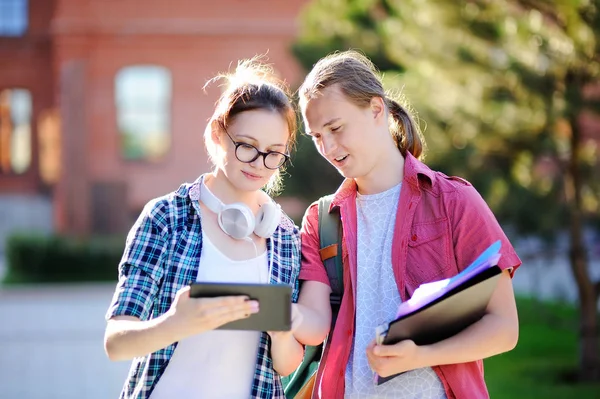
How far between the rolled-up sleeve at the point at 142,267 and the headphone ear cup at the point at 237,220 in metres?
0.16

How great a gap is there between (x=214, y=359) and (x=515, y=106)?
5709mm

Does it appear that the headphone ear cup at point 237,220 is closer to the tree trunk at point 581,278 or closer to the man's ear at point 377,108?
the man's ear at point 377,108

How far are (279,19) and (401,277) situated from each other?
19.4 metres

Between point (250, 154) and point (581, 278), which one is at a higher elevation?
point (250, 154)

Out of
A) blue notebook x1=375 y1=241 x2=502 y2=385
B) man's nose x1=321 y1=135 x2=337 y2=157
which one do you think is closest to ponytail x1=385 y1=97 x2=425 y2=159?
man's nose x1=321 y1=135 x2=337 y2=157

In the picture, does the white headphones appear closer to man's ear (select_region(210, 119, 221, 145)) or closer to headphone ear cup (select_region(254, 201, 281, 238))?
headphone ear cup (select_region(254, 201, 281, 238))

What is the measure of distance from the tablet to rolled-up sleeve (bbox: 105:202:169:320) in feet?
0.89

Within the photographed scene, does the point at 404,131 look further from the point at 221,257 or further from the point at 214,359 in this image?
the point at 214,359

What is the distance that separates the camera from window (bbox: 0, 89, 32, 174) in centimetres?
2367

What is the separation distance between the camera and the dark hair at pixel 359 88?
8.61 feet

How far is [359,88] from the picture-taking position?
2.62 metres

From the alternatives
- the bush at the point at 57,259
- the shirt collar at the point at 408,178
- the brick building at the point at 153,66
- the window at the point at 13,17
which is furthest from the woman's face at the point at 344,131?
the window at the point at 13,17

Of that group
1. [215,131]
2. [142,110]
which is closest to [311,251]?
[215,131]

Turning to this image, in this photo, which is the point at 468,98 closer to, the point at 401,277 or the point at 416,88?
the point at 416,88
